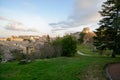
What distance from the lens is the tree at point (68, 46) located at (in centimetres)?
3112

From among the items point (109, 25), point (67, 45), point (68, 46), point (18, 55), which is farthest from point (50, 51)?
point (109, 25)

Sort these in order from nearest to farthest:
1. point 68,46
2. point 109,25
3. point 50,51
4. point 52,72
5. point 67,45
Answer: point 52,72, point 109,25, point 50,51, point 67,45, point 68,46

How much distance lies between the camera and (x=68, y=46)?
31.3 m

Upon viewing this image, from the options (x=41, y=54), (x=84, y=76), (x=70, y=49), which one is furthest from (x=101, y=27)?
(x=84, y=76)

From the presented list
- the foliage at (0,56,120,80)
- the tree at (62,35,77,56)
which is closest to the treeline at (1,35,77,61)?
the tree at (62,35,77,56)

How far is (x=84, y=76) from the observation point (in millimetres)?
14547

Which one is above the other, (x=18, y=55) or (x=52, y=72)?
(x=18, y=55)

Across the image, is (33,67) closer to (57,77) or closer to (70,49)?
(57,77)

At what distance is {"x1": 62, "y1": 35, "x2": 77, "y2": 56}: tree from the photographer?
3112 centimetres

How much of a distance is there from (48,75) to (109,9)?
1621 centimetres

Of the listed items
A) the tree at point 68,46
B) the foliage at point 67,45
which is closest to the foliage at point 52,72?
the foliage at point 67,45

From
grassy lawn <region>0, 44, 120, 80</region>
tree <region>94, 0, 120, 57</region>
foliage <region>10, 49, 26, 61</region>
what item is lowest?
grassy lawn <region>0, 44, 120, 80</region>

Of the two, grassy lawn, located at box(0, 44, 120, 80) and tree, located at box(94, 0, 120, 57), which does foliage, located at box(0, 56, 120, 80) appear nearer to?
grassy lawn, located at box(0, 44, 120, 80)

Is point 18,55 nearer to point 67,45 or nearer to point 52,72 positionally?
point 67,45
